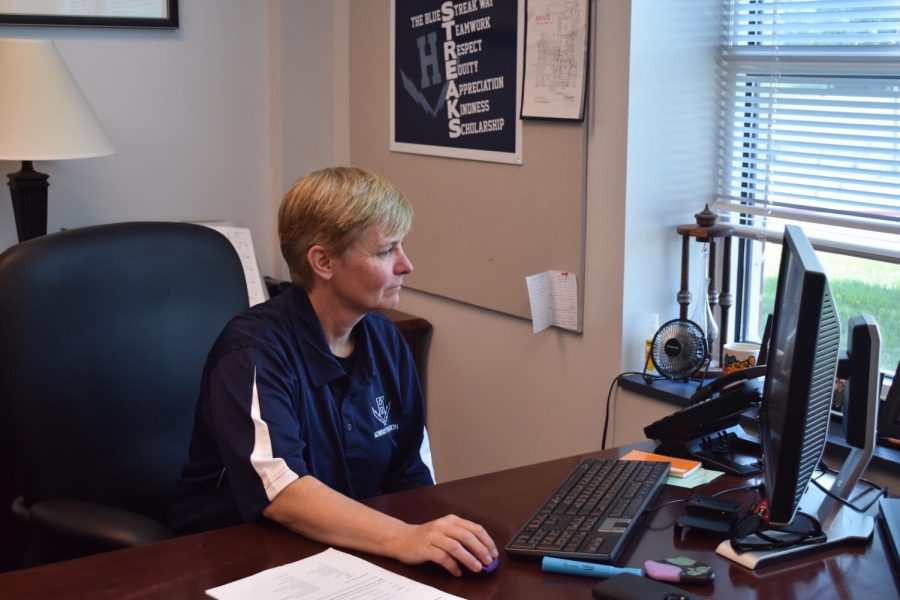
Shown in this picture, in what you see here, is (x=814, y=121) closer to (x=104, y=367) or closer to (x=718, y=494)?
(x=718, y=494)

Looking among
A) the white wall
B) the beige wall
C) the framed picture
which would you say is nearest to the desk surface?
the beige wall

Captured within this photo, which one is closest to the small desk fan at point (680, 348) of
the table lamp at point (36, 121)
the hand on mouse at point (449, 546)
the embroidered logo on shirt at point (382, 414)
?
the embroidered logo on shirt at point (382, 414)

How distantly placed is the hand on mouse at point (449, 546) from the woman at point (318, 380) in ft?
0.71

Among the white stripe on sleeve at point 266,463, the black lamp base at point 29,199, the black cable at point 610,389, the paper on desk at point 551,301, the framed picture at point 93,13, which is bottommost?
the black cable at point 610,389

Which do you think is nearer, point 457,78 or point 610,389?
point 610,389

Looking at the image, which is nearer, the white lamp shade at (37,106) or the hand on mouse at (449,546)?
the hand on mouse at (449,546)

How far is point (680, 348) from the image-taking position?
96.2 inches

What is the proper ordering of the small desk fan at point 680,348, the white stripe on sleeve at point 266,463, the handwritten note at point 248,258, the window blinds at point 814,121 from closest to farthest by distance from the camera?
the white stripe on sleeve at point 266,463
the window blinds at point 814,121
the small desk fan at point 680,348
the handwritten note at point 248,258

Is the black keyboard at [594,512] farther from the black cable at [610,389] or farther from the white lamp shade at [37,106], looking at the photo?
the white lamp shade at [37,106]

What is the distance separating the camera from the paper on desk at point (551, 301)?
8.79 feet

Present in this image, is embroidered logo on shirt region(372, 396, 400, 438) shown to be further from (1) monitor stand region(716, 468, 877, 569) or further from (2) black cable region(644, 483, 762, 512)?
(1) monitor stand region(716, 468, 877, 569)

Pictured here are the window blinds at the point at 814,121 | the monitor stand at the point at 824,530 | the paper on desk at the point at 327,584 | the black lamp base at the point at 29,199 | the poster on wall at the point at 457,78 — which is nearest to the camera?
the paper on desk at the point at 327,584

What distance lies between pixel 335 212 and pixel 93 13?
5.78 ft

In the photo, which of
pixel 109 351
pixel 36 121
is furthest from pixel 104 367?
pixel 36 121
